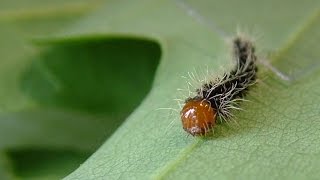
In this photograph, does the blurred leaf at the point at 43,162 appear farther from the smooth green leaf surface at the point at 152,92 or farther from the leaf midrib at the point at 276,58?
the leaf midrib at the point at 276,58

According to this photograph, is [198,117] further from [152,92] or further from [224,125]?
[152,92]

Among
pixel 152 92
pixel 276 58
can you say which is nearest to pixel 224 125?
pixel 152 92

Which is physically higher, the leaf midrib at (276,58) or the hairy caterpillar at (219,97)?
the hairy caterpillar at (219,97)

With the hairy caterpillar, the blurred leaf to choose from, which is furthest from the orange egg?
the blurred leaf

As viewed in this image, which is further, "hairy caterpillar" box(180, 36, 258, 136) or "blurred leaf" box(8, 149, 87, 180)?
"blurred leaf" box(8, 149, 87, 180)

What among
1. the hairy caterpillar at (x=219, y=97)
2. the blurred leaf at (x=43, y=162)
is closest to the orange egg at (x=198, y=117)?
the hairy caterpillar at (x=219, y=97)

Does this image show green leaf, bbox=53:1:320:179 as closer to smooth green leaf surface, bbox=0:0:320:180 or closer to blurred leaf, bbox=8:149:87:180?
smooth green leaf surface, bbox=0:0:320:180
